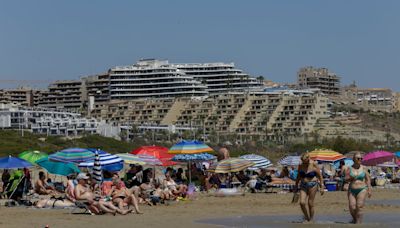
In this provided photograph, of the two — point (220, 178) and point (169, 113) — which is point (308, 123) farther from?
point (220, 178)

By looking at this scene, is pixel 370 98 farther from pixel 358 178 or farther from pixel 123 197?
pixel 358 178

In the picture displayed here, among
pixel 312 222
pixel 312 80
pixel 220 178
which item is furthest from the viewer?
pixel 312 80

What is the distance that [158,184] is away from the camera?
20.5 metres

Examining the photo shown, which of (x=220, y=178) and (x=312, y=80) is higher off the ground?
(x=312, y=80)

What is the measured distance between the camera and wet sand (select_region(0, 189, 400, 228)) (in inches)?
560

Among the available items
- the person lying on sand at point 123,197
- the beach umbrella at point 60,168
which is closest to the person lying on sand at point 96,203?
the person lying on sand at point 123,197

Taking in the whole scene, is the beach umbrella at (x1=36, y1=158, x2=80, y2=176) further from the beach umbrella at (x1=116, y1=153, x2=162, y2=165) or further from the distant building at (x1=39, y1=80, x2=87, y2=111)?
the distant building at (x1=39, y1=80, x2=87, y2=111)

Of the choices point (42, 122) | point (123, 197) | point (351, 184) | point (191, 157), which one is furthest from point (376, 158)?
point (42, 122)

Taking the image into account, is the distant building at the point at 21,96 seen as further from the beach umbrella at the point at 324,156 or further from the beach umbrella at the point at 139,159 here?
the beach umbrella at the point at 139,159

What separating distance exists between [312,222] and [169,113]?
105m

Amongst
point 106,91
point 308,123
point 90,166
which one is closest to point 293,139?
point 308,123

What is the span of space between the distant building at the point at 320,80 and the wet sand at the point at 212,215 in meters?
141

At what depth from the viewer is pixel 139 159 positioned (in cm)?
2405

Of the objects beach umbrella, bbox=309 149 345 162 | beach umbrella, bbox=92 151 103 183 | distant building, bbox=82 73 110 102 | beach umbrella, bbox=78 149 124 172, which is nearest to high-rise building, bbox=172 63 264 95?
distant building, bbox=82 73 110 102
